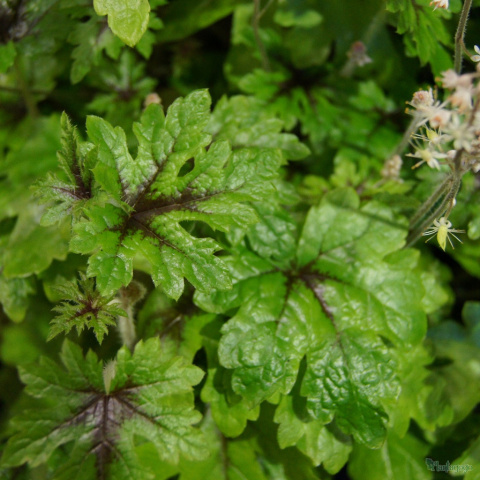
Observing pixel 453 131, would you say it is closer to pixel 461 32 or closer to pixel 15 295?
pixel 461 32

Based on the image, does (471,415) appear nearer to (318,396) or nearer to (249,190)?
(318,396)

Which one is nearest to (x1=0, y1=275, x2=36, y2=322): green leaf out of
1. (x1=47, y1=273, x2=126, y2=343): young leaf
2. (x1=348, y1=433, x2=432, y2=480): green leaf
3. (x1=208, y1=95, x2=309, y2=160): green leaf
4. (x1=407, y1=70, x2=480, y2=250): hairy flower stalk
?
(x1=47, y1=273, x2=126, y2=343): young leaf

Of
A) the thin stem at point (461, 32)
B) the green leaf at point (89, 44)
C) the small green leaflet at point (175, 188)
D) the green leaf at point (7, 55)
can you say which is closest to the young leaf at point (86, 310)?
the small green leaflet at point (175, 188)

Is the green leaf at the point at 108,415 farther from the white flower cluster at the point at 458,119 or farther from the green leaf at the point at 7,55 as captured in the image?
the green leaf at the point at 7,55

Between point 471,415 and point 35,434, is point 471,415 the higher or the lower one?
the lower one

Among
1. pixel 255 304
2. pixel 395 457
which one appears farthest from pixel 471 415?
pixel 255 304

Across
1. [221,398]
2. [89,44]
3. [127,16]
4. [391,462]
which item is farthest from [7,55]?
[391,462]

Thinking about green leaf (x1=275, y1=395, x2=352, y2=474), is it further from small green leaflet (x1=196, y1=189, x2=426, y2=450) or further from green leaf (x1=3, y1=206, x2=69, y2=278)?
green leaf (x1=3, y1=206, x2=69, y2=278)
